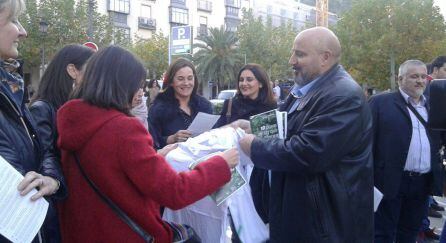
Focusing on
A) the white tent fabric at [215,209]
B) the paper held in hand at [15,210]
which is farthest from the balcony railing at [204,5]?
the paper held in hand at [15,210]

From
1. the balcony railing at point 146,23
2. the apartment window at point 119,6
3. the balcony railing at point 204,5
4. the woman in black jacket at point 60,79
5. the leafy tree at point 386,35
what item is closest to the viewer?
the woman in black jacket at point 60,79

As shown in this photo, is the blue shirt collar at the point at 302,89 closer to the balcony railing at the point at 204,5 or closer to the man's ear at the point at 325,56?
the man's ear at the point at 325,56

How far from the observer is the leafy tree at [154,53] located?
37.2 m

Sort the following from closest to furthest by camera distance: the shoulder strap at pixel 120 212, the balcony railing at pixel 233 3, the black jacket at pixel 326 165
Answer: the shoulder strap at pixel 120 212
the black jacket at pixel 326 165
the balcony railing at pixel 233 3

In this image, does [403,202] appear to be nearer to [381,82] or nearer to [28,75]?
[381,82]

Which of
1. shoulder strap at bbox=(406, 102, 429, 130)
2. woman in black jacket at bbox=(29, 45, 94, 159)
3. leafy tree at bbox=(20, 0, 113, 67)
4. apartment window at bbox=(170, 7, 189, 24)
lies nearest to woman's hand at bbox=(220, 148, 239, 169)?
woman in black jacket at bbox=(29, 45, 94, 159)

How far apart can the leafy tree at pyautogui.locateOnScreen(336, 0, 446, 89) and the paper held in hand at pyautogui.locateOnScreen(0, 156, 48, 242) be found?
70.8 ft

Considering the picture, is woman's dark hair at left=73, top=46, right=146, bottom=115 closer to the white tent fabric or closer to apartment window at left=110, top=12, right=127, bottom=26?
the white tent fabric

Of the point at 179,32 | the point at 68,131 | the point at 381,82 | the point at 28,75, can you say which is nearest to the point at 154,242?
the point at 68,131

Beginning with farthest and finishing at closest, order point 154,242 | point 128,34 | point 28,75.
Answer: point 128,34 < point 28,75 < point 154,242

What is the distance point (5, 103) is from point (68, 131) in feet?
0.97

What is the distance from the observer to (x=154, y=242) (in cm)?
206

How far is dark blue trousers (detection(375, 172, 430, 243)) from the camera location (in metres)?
4.57

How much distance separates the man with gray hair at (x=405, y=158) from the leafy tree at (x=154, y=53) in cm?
3295
